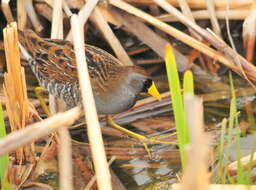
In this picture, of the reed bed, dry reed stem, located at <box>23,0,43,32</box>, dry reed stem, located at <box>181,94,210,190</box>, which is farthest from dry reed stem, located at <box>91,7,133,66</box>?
dry reed stem, located at <box>181,94,210,190</box>

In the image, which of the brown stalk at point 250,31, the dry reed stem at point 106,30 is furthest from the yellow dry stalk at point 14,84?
the brown stalk at point 250,31

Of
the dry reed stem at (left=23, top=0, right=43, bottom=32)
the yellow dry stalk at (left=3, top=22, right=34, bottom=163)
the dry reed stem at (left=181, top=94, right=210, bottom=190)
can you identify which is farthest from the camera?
the dry reed stem at (left=23, top=0, right=43, bottom=32)

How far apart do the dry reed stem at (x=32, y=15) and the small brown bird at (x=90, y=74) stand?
0.41 m

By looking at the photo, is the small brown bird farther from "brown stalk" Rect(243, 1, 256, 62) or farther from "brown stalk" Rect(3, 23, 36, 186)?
"brown stalk" Rect(243, 1, 256, 62)

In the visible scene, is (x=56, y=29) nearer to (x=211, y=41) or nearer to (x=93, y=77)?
(x=93, y=77)

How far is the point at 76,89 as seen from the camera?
311 centimetres

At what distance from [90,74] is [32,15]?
768mm

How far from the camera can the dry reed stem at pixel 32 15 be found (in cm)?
368

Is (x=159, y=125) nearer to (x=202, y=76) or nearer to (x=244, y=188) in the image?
(x=202, y=76)

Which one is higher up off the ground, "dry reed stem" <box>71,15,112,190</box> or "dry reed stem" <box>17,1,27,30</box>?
"dry reed stem" <box>17,1,27,30</box>

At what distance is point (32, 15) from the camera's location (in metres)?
3.73

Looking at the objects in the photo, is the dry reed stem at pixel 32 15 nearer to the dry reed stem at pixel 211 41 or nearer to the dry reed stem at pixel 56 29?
the dry reed stem at pixel 56 29

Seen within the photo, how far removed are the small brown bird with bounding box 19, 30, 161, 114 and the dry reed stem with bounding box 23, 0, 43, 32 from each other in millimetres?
414

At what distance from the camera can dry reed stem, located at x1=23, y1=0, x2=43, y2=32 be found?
12.1 feet
